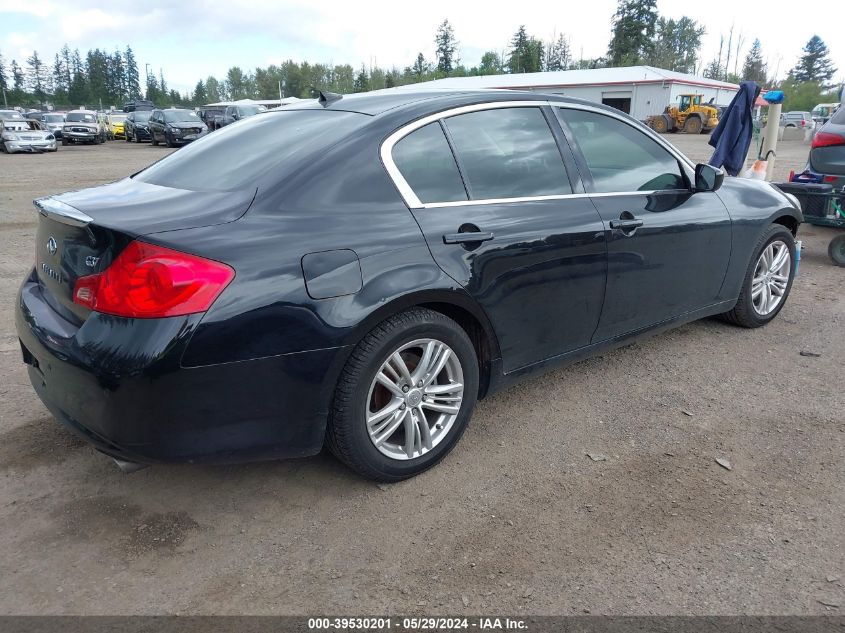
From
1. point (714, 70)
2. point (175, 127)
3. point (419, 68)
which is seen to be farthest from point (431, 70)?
point (175, 127)

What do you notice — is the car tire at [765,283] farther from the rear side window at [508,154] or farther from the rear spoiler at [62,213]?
the rear spoiler at [62,213]

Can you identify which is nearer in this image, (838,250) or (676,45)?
(838,250)

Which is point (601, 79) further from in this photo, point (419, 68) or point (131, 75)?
point (131, 75)

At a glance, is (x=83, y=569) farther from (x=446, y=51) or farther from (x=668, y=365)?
(x=446, y=51)

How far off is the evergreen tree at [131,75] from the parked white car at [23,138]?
112190 millimetres

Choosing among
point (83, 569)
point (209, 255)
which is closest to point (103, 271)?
point (209, 255)

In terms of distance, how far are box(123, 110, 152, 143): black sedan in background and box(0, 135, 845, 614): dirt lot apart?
112ft

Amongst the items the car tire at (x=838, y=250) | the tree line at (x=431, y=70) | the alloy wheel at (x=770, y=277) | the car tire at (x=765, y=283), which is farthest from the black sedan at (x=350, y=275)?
the tree line at (x=431, y=70)

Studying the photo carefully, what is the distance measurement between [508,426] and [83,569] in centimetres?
205

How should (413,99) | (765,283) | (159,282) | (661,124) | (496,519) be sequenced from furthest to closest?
(661,124) < (765,283) < (413,99) < (496,519) < (159,282)

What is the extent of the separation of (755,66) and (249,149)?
12792 centimetres

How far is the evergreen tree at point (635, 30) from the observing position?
86875 millimetres

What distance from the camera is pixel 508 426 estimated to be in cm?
352

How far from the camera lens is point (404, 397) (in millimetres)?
2857
